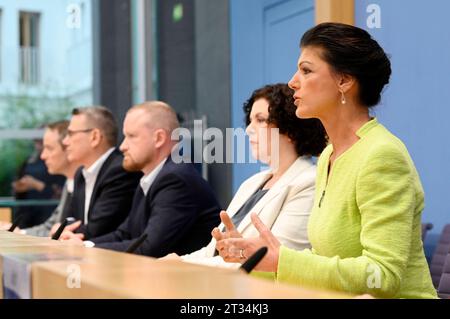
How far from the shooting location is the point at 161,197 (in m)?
4.04

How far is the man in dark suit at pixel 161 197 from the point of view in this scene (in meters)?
3.95

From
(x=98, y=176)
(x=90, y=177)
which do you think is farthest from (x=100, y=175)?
(x=90, y=177)

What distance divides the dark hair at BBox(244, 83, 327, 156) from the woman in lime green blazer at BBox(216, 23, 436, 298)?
755mm

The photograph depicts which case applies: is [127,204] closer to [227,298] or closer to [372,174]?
[372,174]

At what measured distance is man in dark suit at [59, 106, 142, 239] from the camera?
482 cm

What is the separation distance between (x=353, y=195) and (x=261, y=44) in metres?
3.76

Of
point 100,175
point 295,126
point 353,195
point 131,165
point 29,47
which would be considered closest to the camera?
point 353,195

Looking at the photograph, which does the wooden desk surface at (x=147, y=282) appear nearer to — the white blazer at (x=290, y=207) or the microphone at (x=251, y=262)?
the microphone at (x=251, y=262)

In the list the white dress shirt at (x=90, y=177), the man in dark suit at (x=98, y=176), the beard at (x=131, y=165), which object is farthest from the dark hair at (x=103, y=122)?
the beard at (x=131, y=165)

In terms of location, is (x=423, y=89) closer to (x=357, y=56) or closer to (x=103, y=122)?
(x=357, y=56)

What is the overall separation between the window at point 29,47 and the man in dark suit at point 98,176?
10.1 feet

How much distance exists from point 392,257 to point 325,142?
51.2 inches

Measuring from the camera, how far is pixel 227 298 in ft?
3.64
